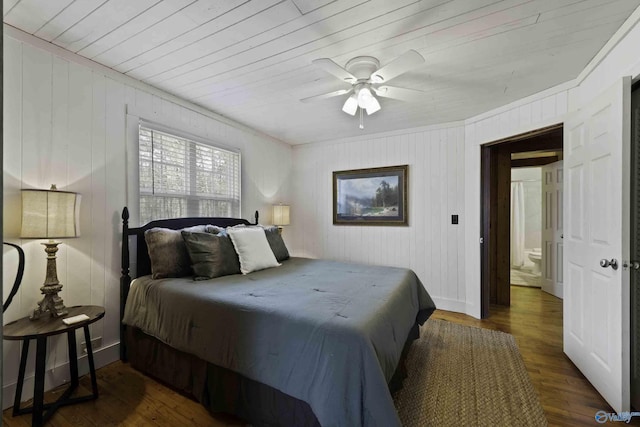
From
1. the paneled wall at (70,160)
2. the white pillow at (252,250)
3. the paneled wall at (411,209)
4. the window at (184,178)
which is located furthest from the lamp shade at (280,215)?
the paneled wall at (70,160)

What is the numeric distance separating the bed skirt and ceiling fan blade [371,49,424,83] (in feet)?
6.70

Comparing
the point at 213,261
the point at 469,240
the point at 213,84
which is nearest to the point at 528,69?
the point at 469,240

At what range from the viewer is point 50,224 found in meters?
1.87

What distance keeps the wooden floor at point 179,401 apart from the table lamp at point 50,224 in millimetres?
658

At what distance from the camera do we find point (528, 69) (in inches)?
95.8

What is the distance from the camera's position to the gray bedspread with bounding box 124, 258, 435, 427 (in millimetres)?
1402

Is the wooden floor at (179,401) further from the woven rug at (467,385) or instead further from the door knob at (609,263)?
the door knob at (609,263)

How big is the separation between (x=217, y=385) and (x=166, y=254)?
1164 mm

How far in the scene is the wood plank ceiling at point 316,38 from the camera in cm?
175

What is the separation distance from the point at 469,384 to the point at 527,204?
528 centimetres

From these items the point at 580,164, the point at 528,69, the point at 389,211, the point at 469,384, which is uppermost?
the point at 528,69

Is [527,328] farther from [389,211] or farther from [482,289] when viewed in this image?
[389,211]

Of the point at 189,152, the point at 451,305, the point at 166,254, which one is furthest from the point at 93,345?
the point at 451,305

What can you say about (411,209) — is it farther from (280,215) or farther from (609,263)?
(609,263)
